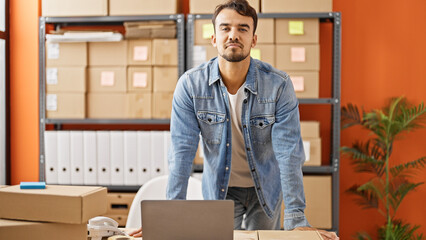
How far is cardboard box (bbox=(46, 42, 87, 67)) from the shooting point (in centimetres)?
320

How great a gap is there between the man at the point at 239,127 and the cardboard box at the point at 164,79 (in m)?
1.25

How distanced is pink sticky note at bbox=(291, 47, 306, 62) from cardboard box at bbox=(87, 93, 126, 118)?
112 cm

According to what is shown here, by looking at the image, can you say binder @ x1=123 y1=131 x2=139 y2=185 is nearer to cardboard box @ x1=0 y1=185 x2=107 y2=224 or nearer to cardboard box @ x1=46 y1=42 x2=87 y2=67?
cardboard box @ x1=46 y1=42 x2=87 y2=67

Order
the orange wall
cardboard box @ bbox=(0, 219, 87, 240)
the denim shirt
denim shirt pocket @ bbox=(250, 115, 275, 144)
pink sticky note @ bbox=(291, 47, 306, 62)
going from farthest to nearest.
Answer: the orange wall → pink sticky note @ bbox=(291, 47, 306, 62) → denim shirt pocket @ bbox=(250, 115, 275, 144) → the denim shirt → cardboard box @ bbox=(0, 219, 87, 240)

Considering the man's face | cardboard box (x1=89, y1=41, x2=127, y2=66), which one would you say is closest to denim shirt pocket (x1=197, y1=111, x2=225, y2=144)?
the man's face

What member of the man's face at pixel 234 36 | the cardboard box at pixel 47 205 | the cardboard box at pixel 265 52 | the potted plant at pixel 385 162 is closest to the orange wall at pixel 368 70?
the potted plant at pixel 385 162

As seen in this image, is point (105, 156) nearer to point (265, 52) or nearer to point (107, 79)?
point (107, 79)

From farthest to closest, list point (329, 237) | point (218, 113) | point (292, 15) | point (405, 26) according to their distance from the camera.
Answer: point (405, 26) → point (292, 15) → point (218, 113) → point (329, 237)

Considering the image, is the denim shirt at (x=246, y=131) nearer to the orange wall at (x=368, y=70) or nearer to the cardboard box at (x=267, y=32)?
the cardboard box at (x=267, y=32)

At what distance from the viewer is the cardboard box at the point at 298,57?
3055 mm

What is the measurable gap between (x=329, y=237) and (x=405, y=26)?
100 inches

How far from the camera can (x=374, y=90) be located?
11.6 feet

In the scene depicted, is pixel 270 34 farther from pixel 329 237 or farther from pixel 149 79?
pixel 329 237

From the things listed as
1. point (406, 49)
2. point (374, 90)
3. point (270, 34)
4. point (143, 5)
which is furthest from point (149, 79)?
point (406, 49)
